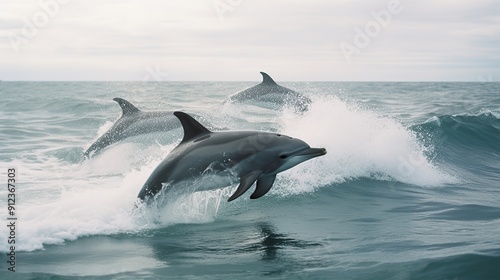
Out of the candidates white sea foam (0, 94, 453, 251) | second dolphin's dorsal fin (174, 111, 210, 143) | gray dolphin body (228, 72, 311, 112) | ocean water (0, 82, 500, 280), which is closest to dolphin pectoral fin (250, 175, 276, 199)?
ocean water (0, 82, 500, 280)

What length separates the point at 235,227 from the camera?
8.28 metres

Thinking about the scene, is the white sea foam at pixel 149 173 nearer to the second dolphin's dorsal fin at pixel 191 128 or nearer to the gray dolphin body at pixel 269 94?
the second dolphin's dorsal fin at pixel 191 128

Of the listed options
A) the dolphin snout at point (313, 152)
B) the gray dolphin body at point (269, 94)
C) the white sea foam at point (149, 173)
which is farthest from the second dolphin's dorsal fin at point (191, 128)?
the gray dolphin body at point (269, 94)

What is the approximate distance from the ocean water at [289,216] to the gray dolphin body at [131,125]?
183 mm

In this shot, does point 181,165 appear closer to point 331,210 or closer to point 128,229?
point 128,229

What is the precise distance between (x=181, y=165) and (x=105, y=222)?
1412 mm

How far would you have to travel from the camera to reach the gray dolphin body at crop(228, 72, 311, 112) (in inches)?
757

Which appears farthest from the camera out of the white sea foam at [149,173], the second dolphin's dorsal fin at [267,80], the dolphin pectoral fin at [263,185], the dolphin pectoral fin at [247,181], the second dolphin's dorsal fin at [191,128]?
the second dolphin's dorsal fin at [267,80]

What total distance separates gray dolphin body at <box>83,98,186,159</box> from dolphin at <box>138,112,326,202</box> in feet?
18.0

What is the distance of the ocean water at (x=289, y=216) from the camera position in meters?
6.29

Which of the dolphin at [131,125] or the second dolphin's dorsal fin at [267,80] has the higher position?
the second dolphin's dorsal fin at [267,80]

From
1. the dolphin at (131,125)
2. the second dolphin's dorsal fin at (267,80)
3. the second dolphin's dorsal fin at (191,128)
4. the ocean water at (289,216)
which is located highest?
the second dolphin's dorsal fin at (267,80)

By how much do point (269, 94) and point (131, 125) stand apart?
291 inches

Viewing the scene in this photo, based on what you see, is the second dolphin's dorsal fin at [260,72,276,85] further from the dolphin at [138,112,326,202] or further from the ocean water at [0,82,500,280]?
the dolphin at [138,112,326,202]
